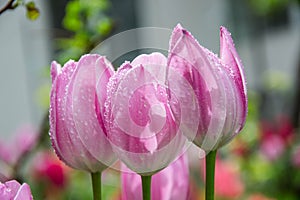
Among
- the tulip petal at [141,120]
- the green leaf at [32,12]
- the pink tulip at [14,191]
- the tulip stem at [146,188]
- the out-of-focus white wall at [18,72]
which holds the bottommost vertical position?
the out-of-focus white wall at [18,72]

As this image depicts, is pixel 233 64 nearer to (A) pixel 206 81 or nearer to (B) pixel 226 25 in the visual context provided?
(A) pixel 206 81

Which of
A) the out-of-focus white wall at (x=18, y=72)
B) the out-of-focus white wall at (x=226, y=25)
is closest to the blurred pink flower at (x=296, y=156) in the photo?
the out-of-focus white wall at (x=18, y=72)

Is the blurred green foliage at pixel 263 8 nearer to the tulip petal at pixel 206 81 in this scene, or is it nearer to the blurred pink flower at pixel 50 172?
the blurred pink flower at pixel 50 172

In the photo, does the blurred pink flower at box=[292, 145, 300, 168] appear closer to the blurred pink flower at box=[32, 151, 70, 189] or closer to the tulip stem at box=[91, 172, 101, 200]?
the blurred pink flower at box=[32, 151, 70, 189]

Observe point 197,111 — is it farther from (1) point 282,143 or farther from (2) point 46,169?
(1) point 282,143

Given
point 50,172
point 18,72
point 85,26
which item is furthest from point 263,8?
A: point 85,26

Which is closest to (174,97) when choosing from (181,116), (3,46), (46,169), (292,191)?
(181,116)

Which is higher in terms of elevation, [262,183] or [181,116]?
[181,116]
